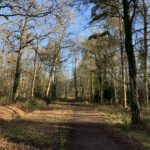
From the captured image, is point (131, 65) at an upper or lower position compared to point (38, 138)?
upper

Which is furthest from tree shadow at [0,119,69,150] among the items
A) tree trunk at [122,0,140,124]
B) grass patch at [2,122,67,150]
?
tree trunk at [122,0,140,124]

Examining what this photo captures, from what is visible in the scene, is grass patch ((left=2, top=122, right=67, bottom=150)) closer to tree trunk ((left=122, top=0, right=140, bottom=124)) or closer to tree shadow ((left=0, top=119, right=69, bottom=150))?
tree shadow ((left=0, top=119, right=69, bottom=150))

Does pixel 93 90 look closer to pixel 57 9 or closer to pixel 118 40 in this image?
pixel 118 40

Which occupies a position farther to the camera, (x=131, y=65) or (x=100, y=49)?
(x=100, y=49)

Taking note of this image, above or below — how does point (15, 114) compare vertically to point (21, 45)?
below

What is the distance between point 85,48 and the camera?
6197cm

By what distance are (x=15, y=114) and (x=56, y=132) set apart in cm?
1028

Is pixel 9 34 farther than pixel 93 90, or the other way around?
pixel 93 90

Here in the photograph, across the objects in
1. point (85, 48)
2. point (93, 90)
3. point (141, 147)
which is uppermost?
point (85, 48)

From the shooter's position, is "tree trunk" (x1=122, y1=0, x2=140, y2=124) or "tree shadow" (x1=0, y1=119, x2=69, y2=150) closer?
"tree shadow" (x1=0, y1=119, x2=69, y2=150)

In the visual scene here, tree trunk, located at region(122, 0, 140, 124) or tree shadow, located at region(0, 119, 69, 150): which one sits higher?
tree trunk, located at region(122, 0, 140, 124)

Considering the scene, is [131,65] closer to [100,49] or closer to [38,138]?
[38,138]

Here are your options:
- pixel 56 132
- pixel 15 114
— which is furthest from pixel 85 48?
pixel 56 132

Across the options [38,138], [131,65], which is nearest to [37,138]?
[38,138]
